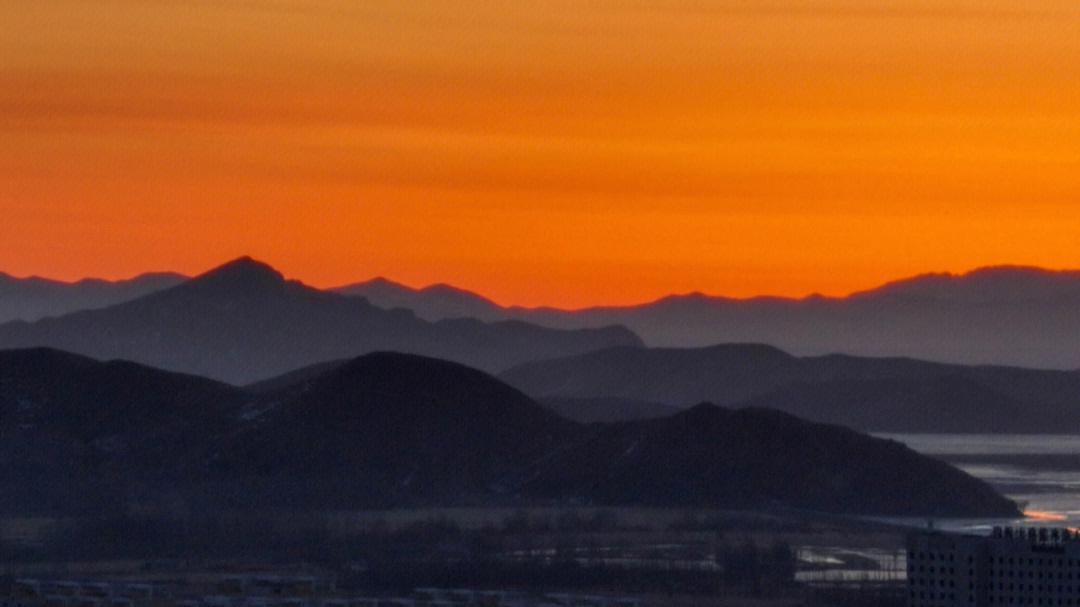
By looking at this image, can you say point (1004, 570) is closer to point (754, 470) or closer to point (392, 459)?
point (754, 470)

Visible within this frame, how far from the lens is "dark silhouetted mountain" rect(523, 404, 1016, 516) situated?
17650 centimetres

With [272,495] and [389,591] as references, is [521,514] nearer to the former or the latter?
[272,495]

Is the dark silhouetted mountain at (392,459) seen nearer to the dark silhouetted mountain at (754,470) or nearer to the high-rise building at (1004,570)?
the dark silhouetted mountain at (754,470)

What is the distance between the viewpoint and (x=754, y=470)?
598ft

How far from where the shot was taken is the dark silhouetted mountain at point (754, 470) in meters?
176

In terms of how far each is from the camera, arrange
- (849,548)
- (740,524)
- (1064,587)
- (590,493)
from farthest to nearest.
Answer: (590,493) → (740,524) → (849,548) → (1064,587)

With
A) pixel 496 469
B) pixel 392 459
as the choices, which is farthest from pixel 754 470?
pixel 392 459

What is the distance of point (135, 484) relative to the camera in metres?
187

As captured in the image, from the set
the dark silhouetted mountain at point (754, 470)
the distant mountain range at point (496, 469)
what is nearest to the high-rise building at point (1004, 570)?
the distant mountain range at point (496, 469)

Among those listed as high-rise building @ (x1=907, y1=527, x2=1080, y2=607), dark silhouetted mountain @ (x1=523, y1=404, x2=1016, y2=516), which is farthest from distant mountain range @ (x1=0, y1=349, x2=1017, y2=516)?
high-rise building @ (x1=907, y1=527, x2=1080, y2=607)

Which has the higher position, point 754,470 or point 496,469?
point 496,469

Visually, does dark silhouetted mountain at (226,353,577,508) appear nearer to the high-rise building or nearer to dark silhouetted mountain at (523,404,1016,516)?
dark silhouetted mountain at (523,404,1016,516)

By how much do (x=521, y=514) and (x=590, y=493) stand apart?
12.7 m

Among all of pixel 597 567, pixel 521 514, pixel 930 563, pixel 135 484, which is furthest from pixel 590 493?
pixel 930 563
